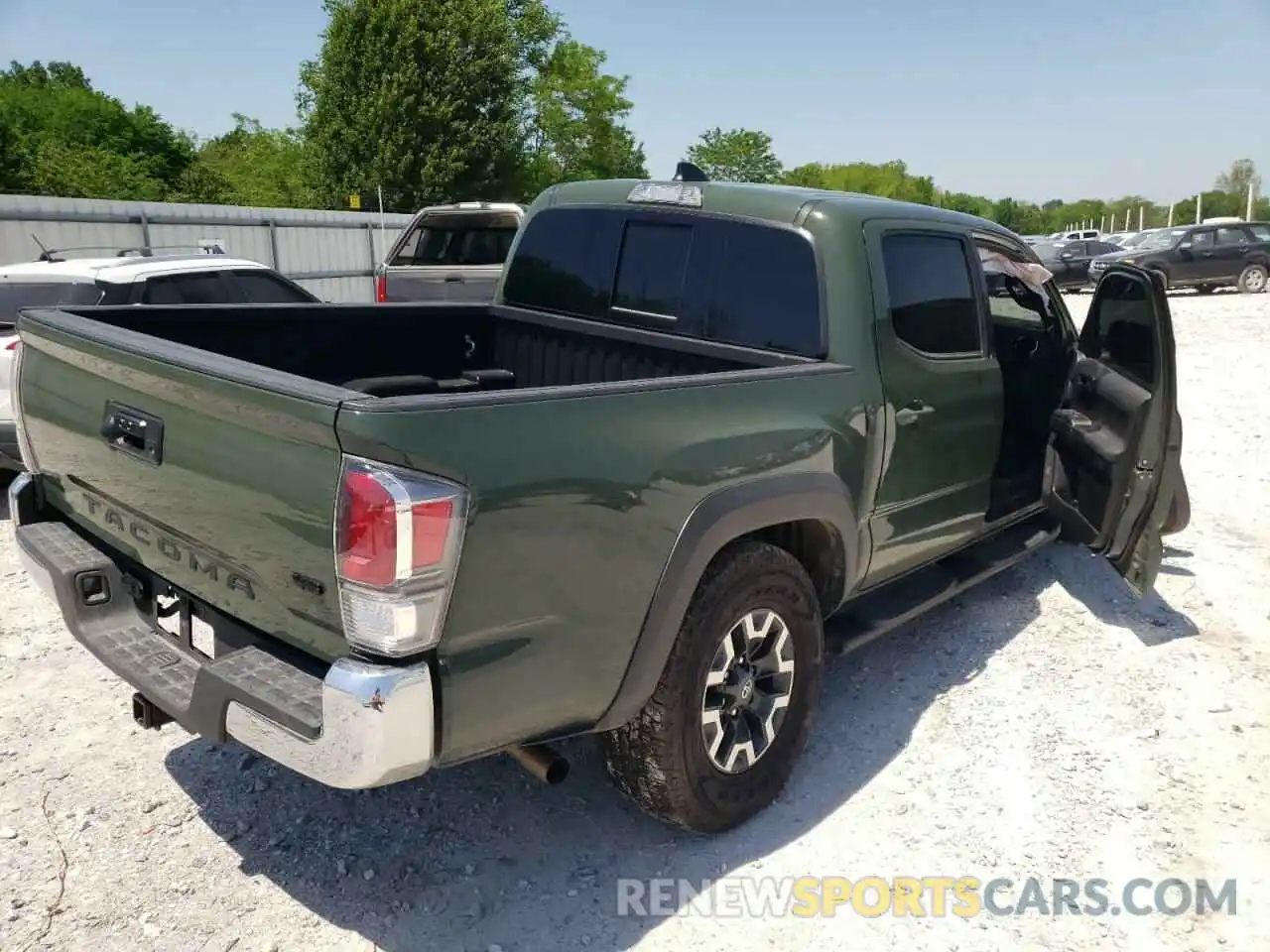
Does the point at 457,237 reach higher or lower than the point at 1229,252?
lower

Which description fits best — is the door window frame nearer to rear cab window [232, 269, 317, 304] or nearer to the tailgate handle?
the tailgate handle

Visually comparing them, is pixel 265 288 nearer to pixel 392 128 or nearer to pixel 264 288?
pixel 264 288

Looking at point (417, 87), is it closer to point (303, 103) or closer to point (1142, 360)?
point (303, 103)

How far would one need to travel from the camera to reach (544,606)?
2.35 metres

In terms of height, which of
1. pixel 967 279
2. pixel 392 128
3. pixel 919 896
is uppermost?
pixel 392 128

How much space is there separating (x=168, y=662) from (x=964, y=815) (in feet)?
8.38

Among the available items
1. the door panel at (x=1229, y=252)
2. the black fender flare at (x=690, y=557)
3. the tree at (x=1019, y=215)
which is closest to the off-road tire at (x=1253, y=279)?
the door panel at (x=1229, y=252)

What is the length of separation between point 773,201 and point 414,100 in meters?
34.5

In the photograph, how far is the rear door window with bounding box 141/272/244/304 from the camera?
21.5ft

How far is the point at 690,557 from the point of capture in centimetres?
268

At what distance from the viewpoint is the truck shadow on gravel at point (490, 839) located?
2.75m

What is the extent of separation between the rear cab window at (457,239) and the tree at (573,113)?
37046 millimetres

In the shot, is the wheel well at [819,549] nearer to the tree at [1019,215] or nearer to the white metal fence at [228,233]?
the white metal fence at [228,233]

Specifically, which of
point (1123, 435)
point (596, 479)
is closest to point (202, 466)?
point (596, 479)
